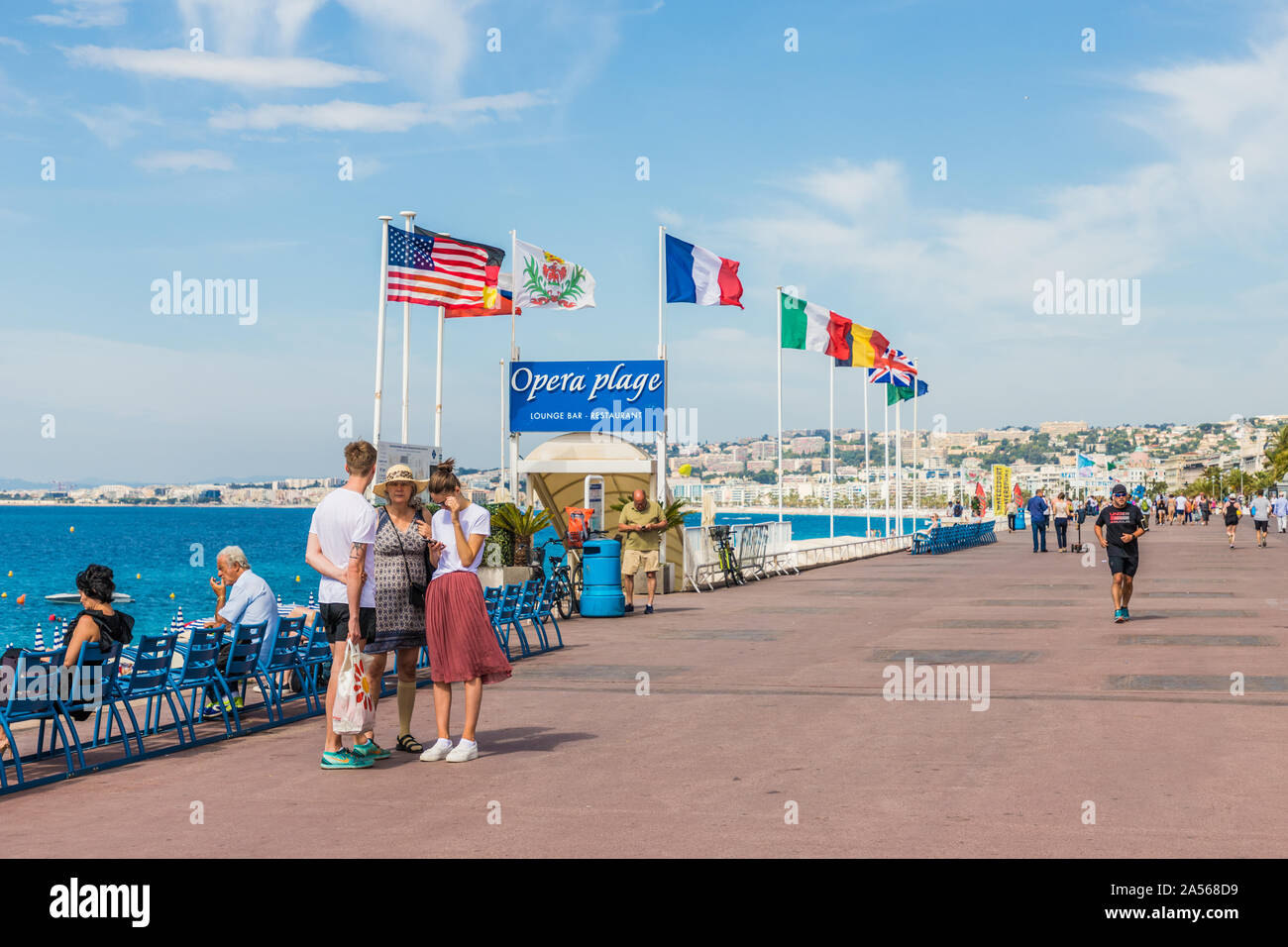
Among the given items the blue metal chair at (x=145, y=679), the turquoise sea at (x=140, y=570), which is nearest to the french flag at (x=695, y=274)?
the turquoise sea at (x=140, y=570)

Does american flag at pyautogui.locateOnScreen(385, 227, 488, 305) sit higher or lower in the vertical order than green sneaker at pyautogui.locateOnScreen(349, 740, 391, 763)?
higher

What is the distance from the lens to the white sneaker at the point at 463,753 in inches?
325

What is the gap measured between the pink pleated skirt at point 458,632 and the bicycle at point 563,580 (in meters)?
9.26

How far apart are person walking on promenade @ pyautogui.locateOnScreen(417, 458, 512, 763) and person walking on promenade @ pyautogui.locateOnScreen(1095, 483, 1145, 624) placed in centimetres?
1118

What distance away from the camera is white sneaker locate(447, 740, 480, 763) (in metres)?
8.26

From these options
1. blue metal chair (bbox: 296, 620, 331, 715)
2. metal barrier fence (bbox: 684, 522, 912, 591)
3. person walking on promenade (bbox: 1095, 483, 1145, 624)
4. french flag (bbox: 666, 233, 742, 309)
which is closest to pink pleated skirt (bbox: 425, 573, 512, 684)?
blue metal chair (bbox: 296, 620, 331, 715)

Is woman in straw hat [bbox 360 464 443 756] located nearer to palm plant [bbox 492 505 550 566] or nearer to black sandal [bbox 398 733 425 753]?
black sandal [bbox 398 733 425 753]

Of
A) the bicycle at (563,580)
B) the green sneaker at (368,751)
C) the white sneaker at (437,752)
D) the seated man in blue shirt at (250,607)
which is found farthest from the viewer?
the bicycle at (563,580)

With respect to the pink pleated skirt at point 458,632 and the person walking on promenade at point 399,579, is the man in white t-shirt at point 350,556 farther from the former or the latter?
the pink pleated skirt at point 458,632

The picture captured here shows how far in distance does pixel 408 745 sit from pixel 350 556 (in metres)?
1.51

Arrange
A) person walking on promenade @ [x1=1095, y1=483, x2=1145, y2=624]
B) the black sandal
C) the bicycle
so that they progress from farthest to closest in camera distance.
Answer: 1. the bicycle
2. person walking on promenade @ [x1=1095, y1=483, x2=1145, y2=624]
3. the black sandal

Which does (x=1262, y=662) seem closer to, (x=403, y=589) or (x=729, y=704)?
(x=729, y=704)

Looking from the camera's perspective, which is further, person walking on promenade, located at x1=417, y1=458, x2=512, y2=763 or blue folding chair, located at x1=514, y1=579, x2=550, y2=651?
blue folding chair, located at x1=514, y1=579, x2=550, y2=651

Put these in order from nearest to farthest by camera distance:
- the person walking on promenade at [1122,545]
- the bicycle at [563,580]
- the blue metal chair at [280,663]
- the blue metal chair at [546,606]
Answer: the blue metal chair at [280,663] → the blue metal chair at [546,606] → the person walking on promenade at [1122,545] → the bicycle at [563,580]
